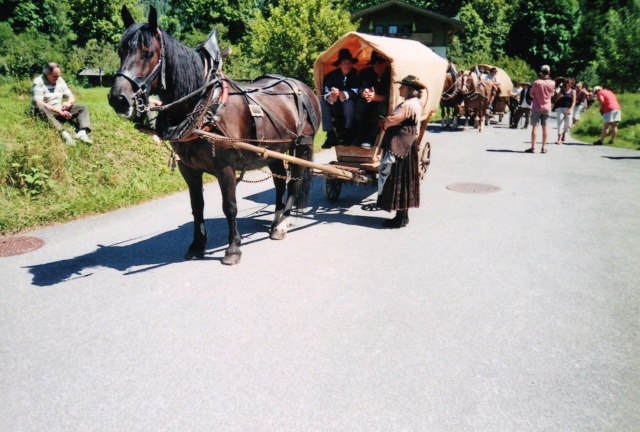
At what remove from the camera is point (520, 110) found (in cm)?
2111

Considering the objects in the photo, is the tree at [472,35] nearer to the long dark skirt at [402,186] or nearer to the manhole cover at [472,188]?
the manhole cover at [472,188]

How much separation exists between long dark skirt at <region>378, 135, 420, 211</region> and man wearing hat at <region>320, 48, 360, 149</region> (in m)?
1.67

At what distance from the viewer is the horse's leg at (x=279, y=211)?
661cm

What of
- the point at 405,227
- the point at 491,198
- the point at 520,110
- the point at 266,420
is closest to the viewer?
the point at 266,420

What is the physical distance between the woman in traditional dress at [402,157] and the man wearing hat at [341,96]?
1290 millimetres

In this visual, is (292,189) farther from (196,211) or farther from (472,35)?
(472,35)

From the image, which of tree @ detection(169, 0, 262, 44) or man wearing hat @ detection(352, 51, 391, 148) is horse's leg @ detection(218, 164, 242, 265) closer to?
man wearing hat @ detection(352, 51, 391, 148)

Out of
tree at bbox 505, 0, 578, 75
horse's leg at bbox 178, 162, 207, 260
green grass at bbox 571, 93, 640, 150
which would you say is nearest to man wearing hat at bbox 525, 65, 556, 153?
green grass at bbox 571, 93, 640, 150

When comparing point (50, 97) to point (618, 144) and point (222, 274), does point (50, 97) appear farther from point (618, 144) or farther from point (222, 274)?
point (618, 144)

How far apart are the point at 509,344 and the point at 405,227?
132 inches

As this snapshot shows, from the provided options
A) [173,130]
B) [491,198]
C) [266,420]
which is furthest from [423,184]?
[266,420]

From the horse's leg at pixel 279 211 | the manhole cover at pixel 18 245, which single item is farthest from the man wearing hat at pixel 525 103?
the manhole cover at pixel 18 245

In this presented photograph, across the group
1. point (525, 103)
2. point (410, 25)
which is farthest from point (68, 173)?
point (410, 25)

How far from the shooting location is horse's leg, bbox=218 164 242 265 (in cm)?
554
